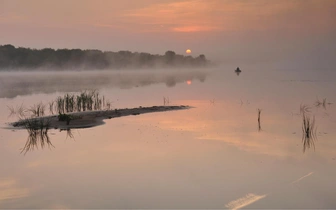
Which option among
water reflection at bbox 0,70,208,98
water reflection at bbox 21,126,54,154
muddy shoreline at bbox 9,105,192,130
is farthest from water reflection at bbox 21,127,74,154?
water reflection at bbox 0,70,208,98

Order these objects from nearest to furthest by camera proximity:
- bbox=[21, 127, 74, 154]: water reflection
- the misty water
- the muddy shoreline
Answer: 1. the misty water
2. bbox=[21, 127, 74, 154]: water reflection
3. the muddy shoreline

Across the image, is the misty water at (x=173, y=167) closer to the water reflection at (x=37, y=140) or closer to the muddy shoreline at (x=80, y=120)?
the water reflection at (x=37, y=140)

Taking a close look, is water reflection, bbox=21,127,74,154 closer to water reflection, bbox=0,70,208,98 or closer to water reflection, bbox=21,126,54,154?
water reflection, bbox=21,126,54,154

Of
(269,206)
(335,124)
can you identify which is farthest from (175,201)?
(335,124)

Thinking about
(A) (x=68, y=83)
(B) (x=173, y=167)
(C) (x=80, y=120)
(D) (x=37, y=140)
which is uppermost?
→ (A) (x=68, y=83)

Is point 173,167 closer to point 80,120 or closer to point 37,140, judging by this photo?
point 37,140

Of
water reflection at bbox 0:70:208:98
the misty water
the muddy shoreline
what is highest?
water reflection at bbox 0:70:208:98

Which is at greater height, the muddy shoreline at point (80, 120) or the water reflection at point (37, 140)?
the muddy shoreline at point (80, 120)

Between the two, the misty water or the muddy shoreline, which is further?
the muddy shoreline

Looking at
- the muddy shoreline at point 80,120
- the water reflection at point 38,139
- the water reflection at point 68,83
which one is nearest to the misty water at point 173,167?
the water reflection at point 38,139

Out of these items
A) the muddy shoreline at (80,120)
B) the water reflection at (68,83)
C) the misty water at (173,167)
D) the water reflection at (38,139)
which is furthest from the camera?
the water reflection at (68,83)

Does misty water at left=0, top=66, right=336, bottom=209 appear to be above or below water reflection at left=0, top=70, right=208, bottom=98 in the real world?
below

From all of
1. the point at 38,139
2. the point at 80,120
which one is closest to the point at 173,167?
the point at 38,139

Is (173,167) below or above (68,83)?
below
